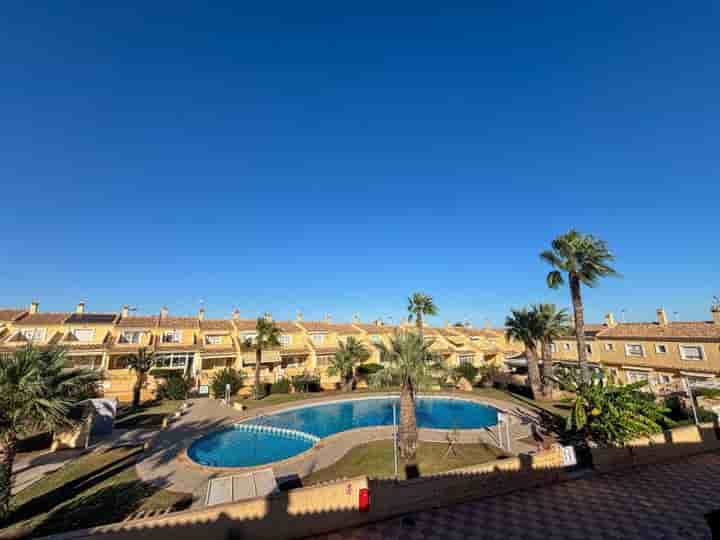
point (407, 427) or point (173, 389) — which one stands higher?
point (173, 389)

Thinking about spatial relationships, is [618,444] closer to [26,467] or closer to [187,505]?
[187,505]

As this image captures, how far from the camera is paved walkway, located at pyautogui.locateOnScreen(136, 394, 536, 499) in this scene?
15.5 m

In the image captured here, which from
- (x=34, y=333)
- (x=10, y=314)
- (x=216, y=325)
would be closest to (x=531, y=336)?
(x=216, y=325)

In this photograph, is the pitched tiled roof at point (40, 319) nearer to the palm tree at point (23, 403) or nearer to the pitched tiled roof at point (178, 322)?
the pitched tiled roof at point (178, 322)

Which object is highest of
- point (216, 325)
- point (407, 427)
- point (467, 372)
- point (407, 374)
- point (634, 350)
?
point (216, 325)

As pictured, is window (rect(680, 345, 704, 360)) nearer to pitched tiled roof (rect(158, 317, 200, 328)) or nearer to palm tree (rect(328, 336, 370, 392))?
palm tree (rect(328, 336, 370, 392))

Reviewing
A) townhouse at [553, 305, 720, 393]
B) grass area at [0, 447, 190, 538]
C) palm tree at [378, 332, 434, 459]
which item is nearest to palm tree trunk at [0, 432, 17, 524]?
grass area at [0, 447, 190, 538]

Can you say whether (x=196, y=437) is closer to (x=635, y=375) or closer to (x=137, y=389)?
(x=137, y=389)

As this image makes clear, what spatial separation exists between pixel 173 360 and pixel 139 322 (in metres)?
7.14

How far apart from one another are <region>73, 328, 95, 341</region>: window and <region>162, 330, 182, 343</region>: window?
682cm

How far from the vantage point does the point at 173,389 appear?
111 feet

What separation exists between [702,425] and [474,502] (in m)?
13.8

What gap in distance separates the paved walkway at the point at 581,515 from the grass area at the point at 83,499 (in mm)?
8570

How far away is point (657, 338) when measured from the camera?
111 feet
